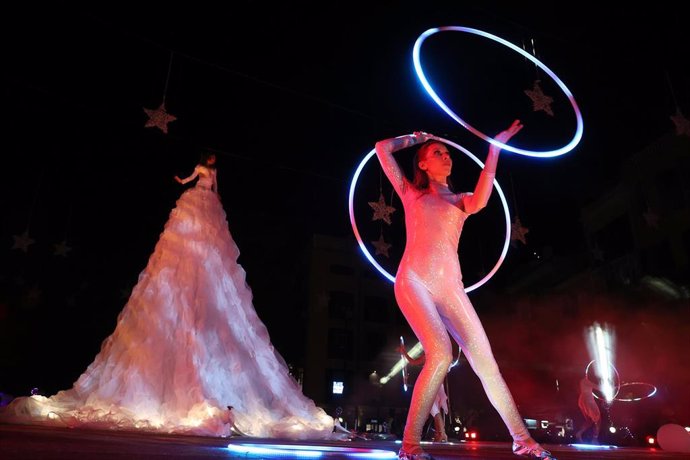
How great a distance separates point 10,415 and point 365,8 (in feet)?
27.2

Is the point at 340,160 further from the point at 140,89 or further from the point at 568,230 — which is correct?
the point at 568,230

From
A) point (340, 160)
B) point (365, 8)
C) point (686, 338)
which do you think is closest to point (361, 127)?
point (340, 160)

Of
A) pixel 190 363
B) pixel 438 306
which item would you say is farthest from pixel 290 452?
pixel 190 363

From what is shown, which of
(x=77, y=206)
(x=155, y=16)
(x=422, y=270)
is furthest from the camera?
(x=77, y=206)

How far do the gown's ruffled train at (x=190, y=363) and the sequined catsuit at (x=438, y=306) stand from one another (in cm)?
363

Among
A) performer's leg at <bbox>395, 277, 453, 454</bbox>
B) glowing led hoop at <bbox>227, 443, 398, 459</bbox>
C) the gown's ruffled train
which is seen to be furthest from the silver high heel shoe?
the gown's ruffled train

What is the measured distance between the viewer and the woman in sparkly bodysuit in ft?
11.1

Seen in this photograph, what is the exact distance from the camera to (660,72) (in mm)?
10203

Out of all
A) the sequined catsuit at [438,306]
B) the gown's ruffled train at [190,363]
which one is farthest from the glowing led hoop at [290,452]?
the gown's ruffled train at [190,363]

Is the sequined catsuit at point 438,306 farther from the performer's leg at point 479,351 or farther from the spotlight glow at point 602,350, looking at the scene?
the spotlight glow at point 602,350

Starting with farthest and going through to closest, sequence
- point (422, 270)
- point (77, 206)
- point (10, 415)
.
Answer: point (77, 206) → point (10, 415) → point (422, 270)

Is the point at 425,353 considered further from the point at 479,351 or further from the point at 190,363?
the point at 190,363

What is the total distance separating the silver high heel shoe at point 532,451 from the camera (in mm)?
3176

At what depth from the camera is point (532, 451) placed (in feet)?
10.8
